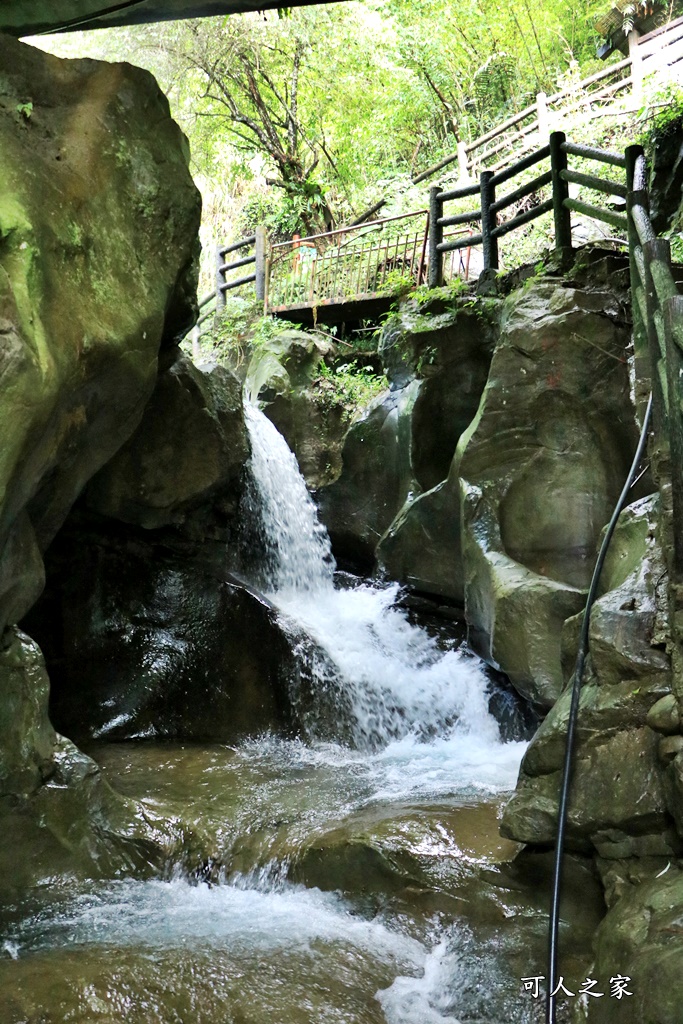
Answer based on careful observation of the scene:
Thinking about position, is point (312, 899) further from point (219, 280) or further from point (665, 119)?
point (219, 280)

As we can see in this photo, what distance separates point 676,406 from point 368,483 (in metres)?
6.92

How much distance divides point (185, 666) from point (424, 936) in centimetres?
406

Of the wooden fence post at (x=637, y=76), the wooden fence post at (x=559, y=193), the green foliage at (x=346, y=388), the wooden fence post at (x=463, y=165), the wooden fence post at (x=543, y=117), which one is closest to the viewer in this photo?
the wooden fence post at (x=559, y=193)

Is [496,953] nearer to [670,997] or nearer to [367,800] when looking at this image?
[670,997]

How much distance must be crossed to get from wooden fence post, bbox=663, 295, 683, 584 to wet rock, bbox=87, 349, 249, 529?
4962 millimetres

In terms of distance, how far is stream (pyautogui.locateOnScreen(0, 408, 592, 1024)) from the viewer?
3611 millimetres

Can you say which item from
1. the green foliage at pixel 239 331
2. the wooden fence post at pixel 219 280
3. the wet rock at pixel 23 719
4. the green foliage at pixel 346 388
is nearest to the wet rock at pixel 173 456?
the wet rock at pixel 23 719

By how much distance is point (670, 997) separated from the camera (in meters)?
2.86

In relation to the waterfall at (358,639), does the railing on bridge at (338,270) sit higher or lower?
higher

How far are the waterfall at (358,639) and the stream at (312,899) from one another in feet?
0.16

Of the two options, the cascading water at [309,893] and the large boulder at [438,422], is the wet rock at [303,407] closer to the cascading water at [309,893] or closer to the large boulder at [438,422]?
the large boulder at [438,422]

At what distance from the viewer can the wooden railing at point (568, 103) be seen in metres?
15.4

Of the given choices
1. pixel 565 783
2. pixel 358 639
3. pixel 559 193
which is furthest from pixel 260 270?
pixel 565 783

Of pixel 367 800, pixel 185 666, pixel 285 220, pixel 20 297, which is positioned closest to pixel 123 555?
pixel 185 666
